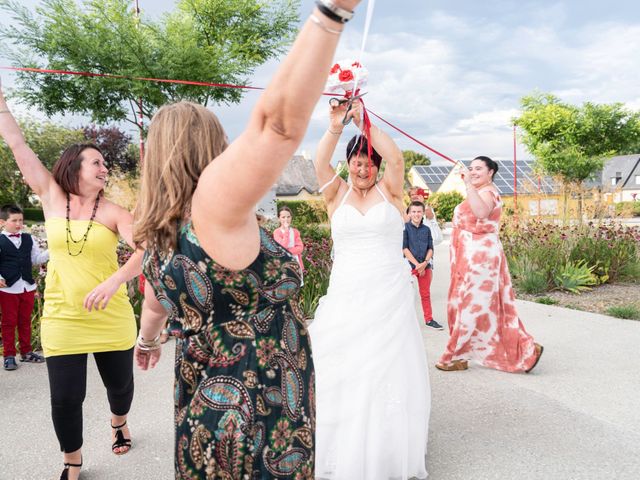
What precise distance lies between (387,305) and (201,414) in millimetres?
1910

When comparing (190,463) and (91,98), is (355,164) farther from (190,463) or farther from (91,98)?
(91,98)

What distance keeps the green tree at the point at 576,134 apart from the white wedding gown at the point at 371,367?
33.6 meters

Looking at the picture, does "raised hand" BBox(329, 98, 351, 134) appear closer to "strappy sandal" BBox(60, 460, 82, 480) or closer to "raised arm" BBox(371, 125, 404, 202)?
"raised arm" BBox(371, 125, 404, 202)

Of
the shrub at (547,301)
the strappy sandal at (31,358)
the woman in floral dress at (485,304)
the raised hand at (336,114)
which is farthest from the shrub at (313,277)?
the raised hand at (336,114)

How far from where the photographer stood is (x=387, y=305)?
125 inches

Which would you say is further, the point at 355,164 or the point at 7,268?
the point at 7,268

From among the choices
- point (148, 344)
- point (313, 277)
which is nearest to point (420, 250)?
point (313, 277)

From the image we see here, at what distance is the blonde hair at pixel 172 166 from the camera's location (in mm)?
1443

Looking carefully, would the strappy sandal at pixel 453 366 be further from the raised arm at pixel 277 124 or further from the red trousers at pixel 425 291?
the raised arm at pixel 277 124

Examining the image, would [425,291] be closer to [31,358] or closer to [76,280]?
[31,358]

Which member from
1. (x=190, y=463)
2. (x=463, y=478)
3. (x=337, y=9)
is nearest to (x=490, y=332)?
(x=463, y=478)

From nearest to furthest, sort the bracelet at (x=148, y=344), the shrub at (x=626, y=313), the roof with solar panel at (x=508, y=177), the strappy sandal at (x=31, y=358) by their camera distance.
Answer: the bracelet at (x=148, y=344) < the strappy sandal at (x=31, y=358) < the shrub at (x=626, y=313) < the roof with solar panel at (x=508, y=177)

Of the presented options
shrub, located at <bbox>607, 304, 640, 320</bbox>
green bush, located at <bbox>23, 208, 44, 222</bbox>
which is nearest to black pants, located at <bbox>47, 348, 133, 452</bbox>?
shrub, located at <bbox>607, 304, 640, 320</bbox>

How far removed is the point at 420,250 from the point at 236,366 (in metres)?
6.15
